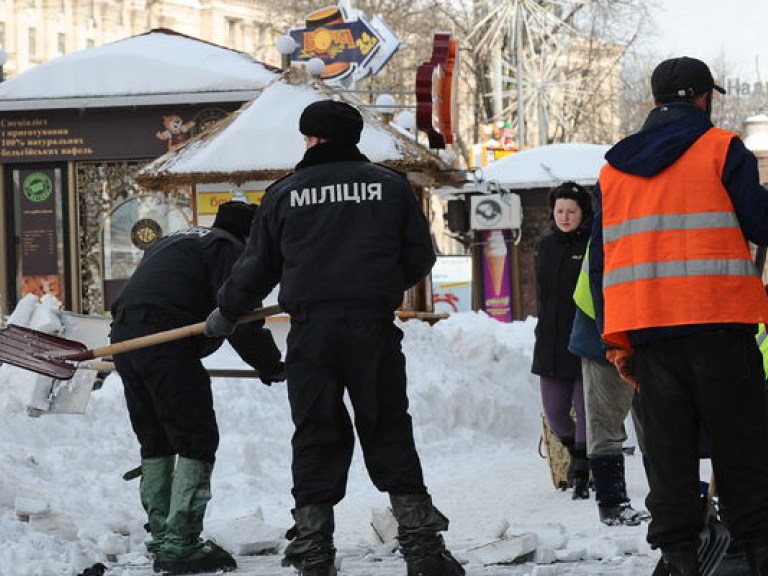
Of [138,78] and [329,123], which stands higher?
[138,78]

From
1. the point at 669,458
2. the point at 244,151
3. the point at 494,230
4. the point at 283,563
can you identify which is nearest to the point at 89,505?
the point at 283,563

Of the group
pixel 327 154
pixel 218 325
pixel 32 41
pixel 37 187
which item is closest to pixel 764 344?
pixel 327 154

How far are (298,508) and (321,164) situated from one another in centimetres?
124

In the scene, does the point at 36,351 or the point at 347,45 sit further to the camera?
the point at 347,45

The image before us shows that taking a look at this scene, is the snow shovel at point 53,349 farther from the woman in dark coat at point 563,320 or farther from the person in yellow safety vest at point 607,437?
A: the woman in dark coat at point 563,320

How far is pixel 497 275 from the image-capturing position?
92.1ft

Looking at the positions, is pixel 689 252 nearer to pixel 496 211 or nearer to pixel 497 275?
pixel 496 211

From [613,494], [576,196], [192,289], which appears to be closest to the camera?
[192,289]

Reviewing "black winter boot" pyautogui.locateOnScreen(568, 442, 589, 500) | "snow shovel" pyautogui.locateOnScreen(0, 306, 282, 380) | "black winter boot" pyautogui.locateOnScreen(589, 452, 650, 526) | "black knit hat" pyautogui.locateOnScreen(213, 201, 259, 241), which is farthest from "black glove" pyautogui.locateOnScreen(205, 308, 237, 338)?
"black winter boot" pyautogui.locateOnScreen(568, 442, 589, 500)

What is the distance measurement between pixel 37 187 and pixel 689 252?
52.9 feet

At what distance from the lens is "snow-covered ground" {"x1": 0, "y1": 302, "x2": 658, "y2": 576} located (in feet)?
22.3

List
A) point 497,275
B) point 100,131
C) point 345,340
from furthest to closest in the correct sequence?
1. point 497,275
2. point 100,131
3. point 345,340

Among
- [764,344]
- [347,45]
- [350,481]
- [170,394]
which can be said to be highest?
[347,45]

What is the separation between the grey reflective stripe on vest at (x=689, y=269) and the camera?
5297mm
